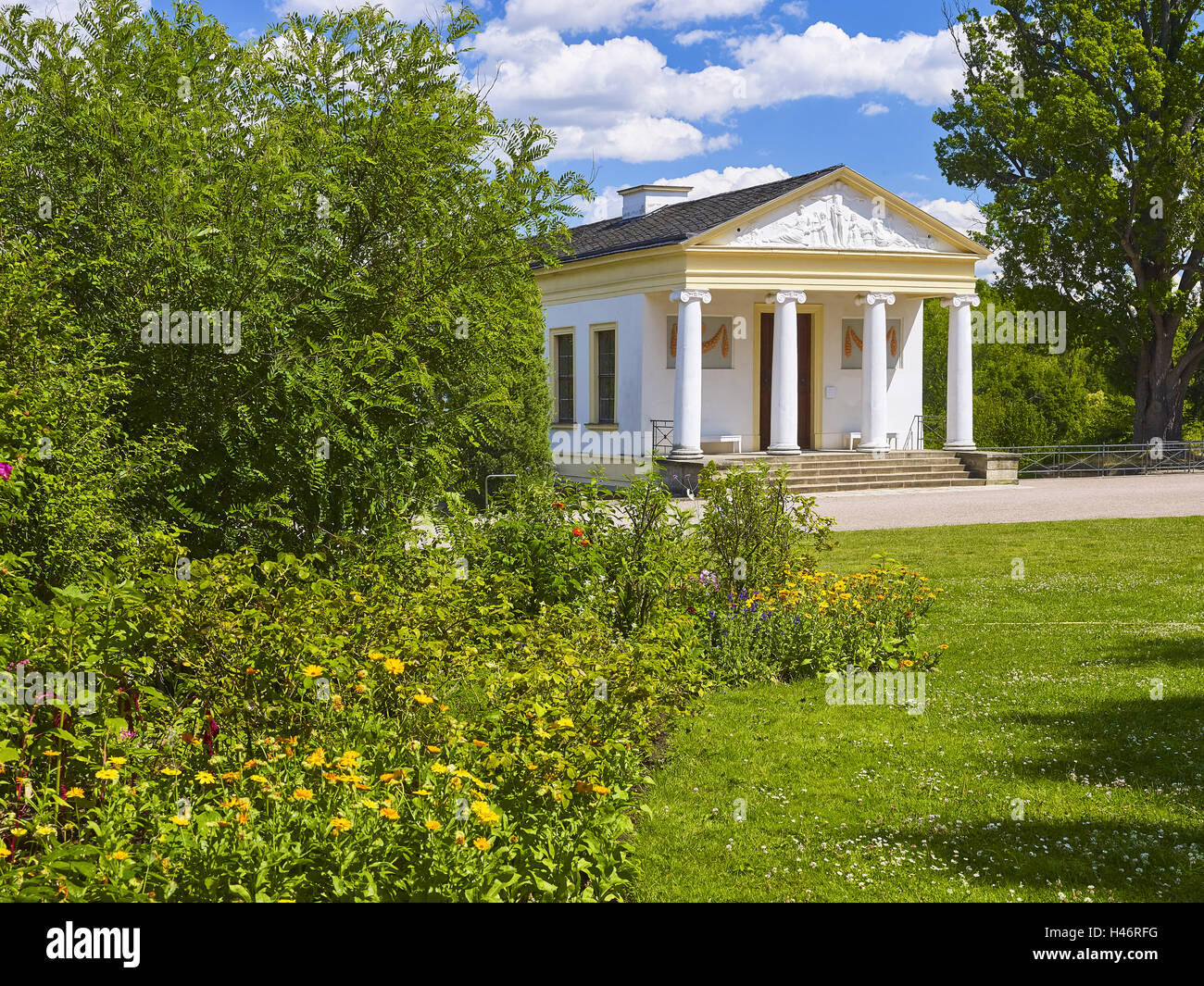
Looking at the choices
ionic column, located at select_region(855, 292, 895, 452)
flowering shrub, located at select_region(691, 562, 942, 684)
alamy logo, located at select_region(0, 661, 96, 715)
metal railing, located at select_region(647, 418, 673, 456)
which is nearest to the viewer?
alamy logo, located at select_region(0, 661, 96, 715)

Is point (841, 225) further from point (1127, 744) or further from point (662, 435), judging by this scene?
point (1127, 744)

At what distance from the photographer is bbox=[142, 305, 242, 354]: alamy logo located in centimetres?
654

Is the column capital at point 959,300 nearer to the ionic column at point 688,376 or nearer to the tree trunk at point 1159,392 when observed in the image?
the ionic column at point 688,376

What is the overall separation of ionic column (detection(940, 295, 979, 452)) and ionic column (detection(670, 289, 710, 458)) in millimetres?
6768

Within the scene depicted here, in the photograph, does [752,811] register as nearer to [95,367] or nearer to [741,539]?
[741,539]

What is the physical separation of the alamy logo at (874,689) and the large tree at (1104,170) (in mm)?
26477

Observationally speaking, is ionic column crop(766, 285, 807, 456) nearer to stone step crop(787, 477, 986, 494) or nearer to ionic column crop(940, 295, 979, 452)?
stone step crop(787, 477, 986, 494)

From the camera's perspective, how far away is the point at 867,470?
2547 cm

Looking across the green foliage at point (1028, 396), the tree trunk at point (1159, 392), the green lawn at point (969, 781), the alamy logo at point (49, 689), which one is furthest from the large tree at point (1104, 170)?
the alamy logo at point (49, 689)

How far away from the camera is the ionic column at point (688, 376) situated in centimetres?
2441

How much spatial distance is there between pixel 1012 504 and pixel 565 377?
12.6m

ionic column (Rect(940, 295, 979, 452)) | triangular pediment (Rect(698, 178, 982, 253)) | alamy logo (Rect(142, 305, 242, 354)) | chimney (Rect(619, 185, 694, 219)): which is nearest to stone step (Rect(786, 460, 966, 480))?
ionic column (Rect(940, 295, 979, 452))
